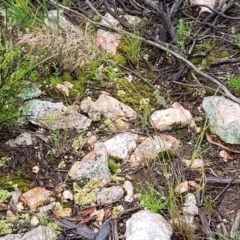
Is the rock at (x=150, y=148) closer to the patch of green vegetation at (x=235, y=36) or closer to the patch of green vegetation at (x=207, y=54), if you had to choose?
the patch of green vegetation at (x=207, y=54)

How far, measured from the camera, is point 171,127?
238 centimetres

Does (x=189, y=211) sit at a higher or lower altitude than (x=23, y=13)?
lower

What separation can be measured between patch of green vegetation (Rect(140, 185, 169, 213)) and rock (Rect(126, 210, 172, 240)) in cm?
3

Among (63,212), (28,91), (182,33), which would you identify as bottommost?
(63,212)

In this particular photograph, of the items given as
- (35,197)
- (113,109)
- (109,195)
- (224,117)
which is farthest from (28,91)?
(224,117)

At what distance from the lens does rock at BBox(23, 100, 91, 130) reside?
2.36 m

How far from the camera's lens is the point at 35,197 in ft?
6.79

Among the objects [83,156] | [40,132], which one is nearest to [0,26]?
[40,132]

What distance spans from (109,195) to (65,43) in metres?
1.01

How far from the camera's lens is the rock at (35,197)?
80.6 inches

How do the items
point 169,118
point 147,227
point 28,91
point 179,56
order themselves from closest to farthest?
point 147,227
point 169,118
point 28,91
point 179,56

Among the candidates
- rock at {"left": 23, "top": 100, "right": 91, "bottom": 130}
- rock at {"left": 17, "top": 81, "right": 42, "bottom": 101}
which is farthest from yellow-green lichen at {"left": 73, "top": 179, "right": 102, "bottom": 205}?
rock at {"left": 17, "top": 81, "right": 42, "bottom": 101}

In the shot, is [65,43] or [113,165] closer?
[113,165]

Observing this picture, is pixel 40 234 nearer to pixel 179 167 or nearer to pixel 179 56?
pixel 179 167
